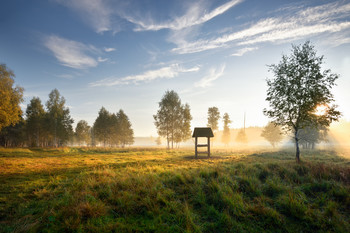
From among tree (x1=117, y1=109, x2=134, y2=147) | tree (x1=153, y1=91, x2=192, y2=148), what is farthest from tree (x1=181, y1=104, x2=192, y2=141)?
tree (x1=117, y1=109, x2=134, y2=147)

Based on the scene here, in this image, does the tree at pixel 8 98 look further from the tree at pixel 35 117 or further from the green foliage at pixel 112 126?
the green foliage at pixel 112 126

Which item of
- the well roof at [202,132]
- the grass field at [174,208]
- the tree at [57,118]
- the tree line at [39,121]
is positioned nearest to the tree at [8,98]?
the tree line at [39,121]

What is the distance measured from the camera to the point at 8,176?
8.75m

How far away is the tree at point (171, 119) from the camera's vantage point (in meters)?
42.1

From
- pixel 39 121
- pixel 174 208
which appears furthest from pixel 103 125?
pixel 174 208

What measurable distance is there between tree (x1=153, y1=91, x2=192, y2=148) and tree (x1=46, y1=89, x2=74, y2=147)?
28.3 metres

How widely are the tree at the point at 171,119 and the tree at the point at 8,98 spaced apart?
2784 centimetres

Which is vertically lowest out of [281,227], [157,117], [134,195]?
[281,227]

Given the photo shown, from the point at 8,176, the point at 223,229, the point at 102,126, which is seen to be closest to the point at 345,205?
the point at 223,229

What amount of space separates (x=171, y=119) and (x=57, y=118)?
33.8 m

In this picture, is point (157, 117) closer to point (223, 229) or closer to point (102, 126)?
point (102, 126)

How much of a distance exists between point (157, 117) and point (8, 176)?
114ft

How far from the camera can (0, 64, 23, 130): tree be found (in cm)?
2380

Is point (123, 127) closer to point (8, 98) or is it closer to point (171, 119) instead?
point (171, 119)
